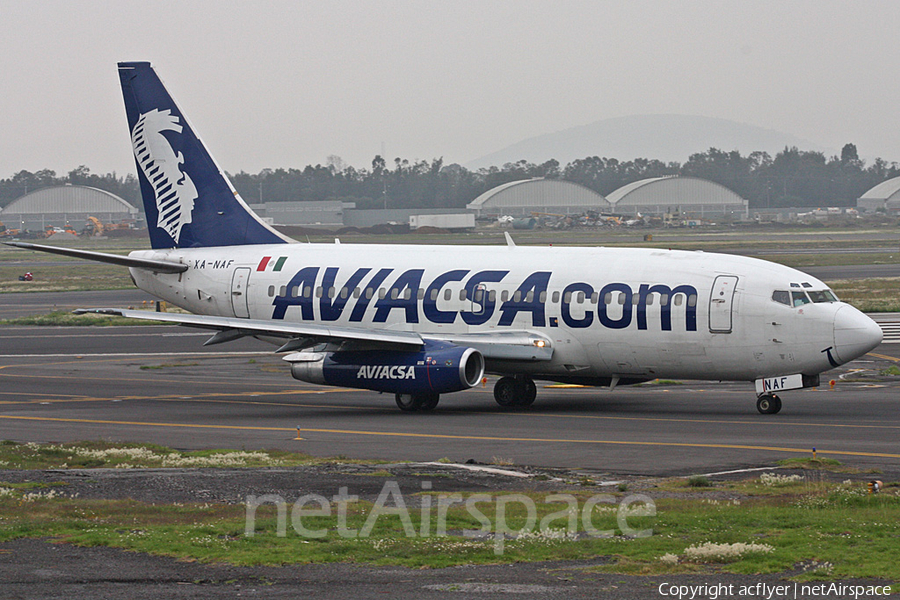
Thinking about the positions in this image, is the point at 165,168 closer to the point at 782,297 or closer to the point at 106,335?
the point at 106,335

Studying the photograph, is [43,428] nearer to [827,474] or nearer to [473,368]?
[473,368]

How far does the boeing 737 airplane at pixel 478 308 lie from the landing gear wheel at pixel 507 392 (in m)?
0.04

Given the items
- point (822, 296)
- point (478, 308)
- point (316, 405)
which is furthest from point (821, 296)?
point (316, 405)

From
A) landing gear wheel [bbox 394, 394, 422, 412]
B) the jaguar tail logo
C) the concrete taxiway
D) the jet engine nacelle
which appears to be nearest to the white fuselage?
the concrete taxiway

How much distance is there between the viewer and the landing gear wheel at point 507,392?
35062 mm

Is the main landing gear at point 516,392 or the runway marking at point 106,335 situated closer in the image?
the main landing gear at point 516,392

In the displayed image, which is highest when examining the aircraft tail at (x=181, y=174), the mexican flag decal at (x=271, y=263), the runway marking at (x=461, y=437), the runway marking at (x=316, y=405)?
the aircraft tail at (x=181, y=174)

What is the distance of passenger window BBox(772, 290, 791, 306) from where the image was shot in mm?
31234

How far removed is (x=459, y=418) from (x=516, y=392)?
331cm

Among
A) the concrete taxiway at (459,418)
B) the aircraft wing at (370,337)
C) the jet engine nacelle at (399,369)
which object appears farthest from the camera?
the aircraft wing at (370,337)

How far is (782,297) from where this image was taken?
103 feet

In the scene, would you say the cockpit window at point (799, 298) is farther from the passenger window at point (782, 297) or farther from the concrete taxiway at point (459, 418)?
the concrete taxiway at point (459, 418)

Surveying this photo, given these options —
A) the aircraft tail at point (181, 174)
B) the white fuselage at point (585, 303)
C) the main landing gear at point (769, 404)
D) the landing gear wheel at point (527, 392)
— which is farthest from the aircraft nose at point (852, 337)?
the aircraft tail at point (181, 174)

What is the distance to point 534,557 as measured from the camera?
48.7 ft
